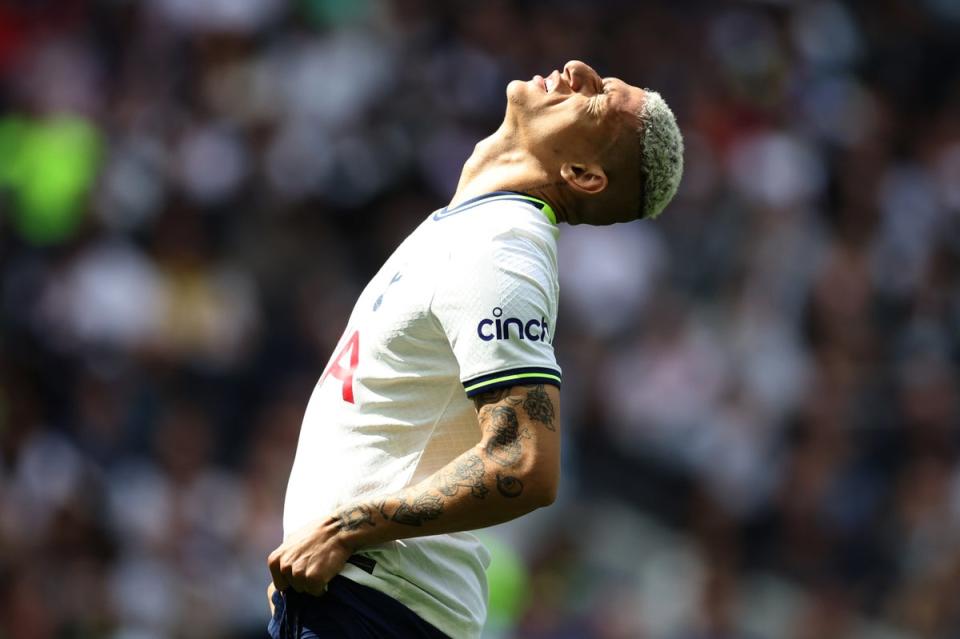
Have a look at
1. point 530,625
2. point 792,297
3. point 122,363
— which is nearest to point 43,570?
point 122,363

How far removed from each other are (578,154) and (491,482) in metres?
1.10

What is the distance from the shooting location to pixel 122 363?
1012 cm

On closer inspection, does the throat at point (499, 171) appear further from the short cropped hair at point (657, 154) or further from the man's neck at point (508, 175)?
the short cropped hair at point (657, 154)

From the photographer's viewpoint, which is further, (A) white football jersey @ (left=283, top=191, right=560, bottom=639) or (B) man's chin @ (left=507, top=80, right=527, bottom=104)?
(B) man's chin @ (left=507, top=80, right=527, bottom=104)

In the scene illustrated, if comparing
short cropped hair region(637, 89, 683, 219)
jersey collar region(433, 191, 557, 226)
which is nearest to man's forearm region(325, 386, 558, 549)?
jersey collar region(433, 191, 557, 226)

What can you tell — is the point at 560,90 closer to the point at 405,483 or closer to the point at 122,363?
the point at 405,483

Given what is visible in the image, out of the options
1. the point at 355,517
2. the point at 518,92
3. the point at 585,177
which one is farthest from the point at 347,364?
the point at 518,92

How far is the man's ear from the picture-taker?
429 cm

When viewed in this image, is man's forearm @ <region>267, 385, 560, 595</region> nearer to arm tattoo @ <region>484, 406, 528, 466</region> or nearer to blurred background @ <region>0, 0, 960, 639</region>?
arm tattoo @ <region>484, 406, 528, 466</region>

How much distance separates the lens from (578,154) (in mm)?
4309

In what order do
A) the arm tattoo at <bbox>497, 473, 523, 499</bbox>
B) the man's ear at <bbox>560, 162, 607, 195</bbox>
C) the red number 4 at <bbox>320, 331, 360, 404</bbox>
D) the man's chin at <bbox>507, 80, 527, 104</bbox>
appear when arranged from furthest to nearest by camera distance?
the man's chin at <bbox>507, 80, 527, 104</bbox> < the man's ear at <bbox>560, 162, 607, 195</bbox> < the red number 4 at <bbox>320, 331, 360, 404</bbox> < the arm tattoo at <bbox>497, 473, 523, 499</bbox>

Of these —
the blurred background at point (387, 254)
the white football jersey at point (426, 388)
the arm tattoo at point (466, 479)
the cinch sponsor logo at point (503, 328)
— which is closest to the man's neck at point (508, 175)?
the white football jersey at point (426, 388)

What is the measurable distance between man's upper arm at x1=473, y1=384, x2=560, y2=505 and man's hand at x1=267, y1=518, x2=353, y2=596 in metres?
0.45

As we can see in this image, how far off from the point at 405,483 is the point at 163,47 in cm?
849
